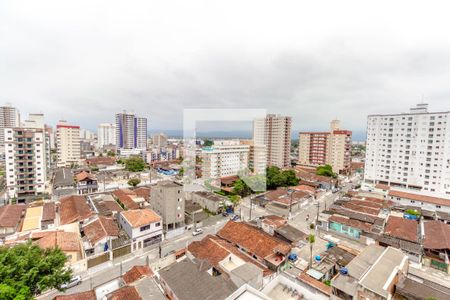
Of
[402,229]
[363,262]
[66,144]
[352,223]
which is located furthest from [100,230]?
[66,144]

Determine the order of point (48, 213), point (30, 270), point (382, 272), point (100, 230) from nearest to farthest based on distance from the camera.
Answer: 1. point (30, 270)
2. point (382, 272)
3. point (100, 230)
4. point (48, 213)

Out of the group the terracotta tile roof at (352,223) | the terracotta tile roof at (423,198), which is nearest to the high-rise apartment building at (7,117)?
the terracotta tile roof at (352,223)

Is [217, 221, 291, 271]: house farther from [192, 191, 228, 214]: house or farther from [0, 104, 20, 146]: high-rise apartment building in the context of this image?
[0, 104, 20, 146]: high-rise apartment building

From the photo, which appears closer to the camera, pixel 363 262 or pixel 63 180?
pixel 363 262

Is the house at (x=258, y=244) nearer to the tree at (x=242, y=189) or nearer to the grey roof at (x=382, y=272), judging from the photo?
the grey roof at (x=382, y=272)

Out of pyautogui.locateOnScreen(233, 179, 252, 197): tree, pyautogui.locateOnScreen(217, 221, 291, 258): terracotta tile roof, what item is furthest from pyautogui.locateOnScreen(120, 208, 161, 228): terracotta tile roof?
pyautogui.locateOnScreen(233, 179, 252, 197): tree

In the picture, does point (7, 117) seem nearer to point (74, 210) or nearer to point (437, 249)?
point (74, 210)
